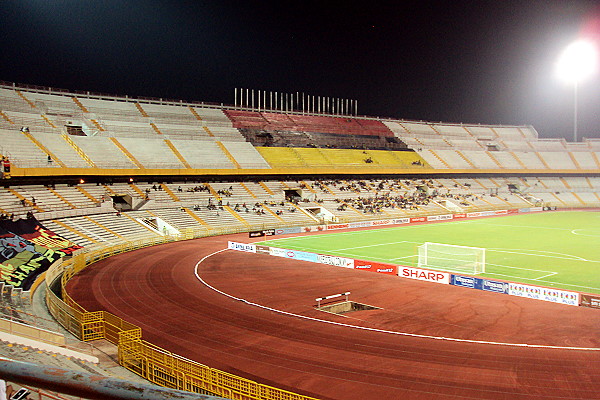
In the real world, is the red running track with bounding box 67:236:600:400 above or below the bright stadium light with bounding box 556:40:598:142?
below

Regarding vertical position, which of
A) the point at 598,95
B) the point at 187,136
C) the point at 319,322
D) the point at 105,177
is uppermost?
the point at 598,95

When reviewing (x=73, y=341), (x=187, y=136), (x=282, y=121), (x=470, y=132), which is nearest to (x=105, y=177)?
(x=187, y=136)

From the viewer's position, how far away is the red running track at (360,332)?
1379 cm

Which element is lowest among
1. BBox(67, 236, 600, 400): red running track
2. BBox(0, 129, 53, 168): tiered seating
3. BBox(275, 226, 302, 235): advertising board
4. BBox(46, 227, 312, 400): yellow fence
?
BBox(67, 236, 600, 400): red running track

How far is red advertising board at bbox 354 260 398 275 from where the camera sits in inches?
1193

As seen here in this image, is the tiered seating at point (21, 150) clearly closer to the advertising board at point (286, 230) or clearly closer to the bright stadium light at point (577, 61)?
the advertising board at point (286, 230)

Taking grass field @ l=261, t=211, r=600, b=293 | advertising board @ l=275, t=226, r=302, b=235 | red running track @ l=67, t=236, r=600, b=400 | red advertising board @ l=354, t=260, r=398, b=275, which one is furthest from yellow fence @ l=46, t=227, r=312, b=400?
advertising board @ l=275, t=226, r=302, b=235

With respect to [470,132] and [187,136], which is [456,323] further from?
[470,132]

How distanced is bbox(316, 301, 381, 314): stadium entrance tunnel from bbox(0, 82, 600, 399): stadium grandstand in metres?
8.58

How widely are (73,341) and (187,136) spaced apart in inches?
2229

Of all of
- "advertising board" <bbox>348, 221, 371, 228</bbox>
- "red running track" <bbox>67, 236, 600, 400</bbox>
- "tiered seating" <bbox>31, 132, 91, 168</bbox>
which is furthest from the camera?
"advertising board" <bbox>348, 221, 371, 228</bbox>

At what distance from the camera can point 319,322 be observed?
20.2 metres

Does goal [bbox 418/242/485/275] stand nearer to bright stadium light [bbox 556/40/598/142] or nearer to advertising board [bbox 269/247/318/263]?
advertising board [bbox 269/247/318/263]

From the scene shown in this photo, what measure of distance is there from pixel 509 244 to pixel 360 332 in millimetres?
30329
